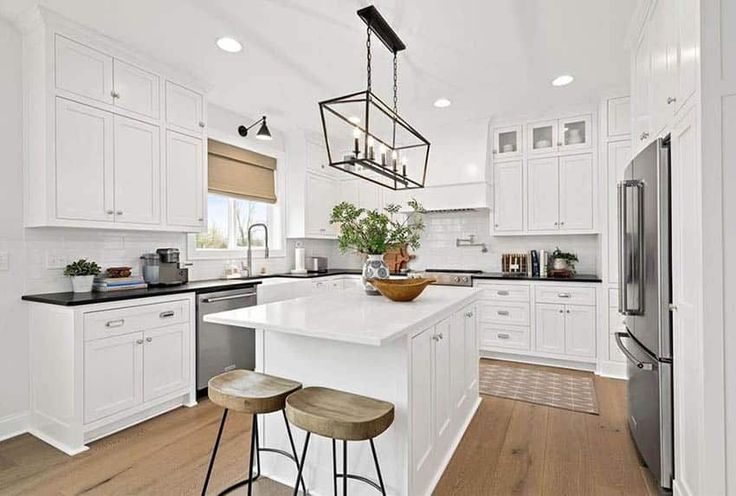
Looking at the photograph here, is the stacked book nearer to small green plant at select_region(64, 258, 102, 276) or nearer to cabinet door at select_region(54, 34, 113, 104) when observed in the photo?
small green plant at select_region(64, 258, 102, 276)

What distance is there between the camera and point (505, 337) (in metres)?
4.20

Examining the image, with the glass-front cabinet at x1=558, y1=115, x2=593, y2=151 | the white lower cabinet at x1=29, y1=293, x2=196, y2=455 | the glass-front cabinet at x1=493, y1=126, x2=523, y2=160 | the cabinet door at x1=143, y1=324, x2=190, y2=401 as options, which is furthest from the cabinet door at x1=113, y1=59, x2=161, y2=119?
the glass-front cabinet at x1=558, y1=115, x2=593, y2=151

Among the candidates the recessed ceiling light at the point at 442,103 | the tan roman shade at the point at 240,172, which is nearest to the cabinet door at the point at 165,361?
the tan roman shade at the point at 240,172

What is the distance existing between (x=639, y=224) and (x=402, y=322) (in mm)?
1425

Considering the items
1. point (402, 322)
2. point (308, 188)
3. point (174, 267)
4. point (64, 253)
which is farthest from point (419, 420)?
point (308, 188)

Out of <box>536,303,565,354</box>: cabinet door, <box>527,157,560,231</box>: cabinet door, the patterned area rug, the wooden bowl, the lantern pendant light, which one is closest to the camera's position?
the lantern pendant light

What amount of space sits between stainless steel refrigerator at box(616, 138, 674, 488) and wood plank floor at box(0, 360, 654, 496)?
0.26 metres

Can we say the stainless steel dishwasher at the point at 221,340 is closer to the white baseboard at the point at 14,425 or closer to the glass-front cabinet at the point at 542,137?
the white baseboard at the point at 14,425

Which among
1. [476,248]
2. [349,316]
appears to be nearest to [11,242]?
[349,316]

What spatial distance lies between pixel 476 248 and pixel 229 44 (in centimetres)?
350

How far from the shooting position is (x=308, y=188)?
4.96 metres

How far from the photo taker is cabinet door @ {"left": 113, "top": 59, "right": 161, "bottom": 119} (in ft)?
9.28

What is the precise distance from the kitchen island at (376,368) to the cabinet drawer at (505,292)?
6.65 feet

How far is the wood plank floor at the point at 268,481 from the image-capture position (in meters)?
1.99
